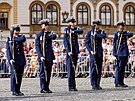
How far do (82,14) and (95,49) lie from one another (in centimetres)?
2889

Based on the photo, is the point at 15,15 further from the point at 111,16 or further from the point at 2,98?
the point at 2,98

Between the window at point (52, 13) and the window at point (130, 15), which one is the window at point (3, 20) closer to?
the window at point (52, 13)

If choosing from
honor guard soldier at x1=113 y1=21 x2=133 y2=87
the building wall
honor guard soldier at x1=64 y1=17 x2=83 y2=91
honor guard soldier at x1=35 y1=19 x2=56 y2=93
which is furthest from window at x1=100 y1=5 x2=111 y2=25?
honor guard soldier at x1=35 y1=19 x2=56 y2=93

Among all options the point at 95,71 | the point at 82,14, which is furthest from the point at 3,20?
the point at 95,71

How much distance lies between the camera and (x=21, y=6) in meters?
40.4

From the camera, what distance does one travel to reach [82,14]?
4169 cm

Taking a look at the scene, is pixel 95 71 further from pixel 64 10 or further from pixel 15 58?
pixel 64 10

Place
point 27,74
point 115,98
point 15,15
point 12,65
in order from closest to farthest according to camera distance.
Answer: point 115,98 < point 12,65 < point 27,74 < point 15,15

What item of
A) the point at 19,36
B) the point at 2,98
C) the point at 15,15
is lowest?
the point at 2,98

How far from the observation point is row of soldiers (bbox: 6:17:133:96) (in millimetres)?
11797

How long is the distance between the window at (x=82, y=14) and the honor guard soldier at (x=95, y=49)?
93.8 feet

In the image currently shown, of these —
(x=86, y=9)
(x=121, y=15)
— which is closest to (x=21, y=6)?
(x=86, y=9)

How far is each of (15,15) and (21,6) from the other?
3.28 ft

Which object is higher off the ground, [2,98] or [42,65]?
[42,65]
